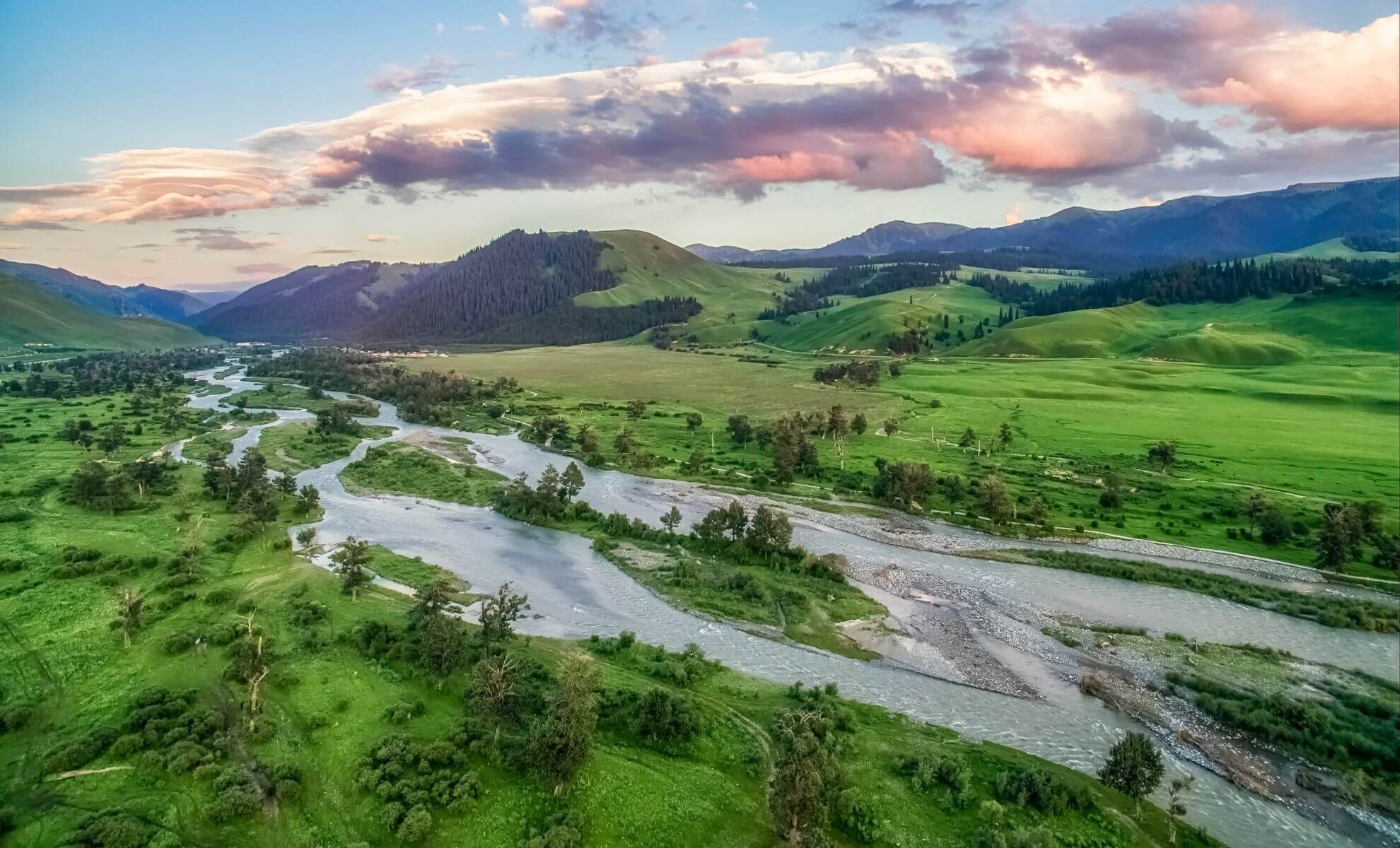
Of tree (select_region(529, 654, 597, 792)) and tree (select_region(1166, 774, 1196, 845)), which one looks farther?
tree (select_region(529, 654, 597, 792))

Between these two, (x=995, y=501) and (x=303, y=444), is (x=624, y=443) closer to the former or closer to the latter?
(x=303, y=444)

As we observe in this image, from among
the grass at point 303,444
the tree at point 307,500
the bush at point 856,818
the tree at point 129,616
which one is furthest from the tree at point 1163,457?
the grass at point 303,444

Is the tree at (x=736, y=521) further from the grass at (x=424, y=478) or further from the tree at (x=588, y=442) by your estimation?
the tree at (x=588, y=442)

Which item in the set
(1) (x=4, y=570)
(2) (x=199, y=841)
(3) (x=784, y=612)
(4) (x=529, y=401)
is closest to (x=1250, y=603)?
(3) (x=784, y=612)

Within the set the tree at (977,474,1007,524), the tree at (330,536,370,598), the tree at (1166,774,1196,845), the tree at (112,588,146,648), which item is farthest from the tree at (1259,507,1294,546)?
the tree at (112,588,146,648)

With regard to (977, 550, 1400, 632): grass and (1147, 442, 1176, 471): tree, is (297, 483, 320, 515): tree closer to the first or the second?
(977, 550, 1400, 632): grass

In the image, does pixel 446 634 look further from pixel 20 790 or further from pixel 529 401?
pixel 529 401
